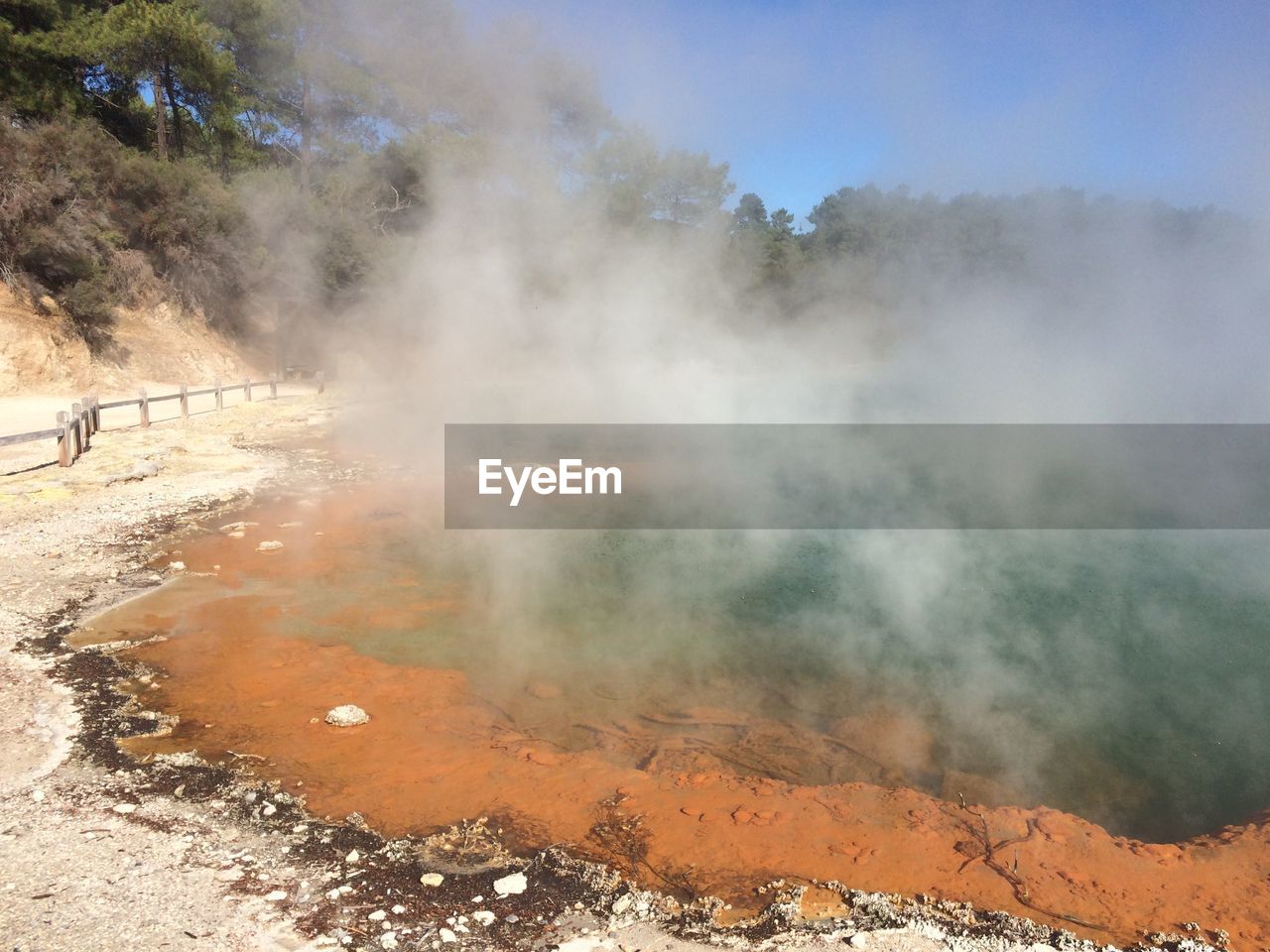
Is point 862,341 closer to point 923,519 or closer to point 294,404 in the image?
point 923,519

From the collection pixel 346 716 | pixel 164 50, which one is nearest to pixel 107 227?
pixel 164 50

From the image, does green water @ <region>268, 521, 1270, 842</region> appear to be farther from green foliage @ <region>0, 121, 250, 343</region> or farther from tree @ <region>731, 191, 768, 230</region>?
tree @ <region>731, 191, 768, 230</region>

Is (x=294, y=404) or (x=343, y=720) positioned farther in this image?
(x=294, y=404)

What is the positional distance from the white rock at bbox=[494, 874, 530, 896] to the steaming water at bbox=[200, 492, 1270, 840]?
1.04 m

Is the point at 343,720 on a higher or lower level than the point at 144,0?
lower

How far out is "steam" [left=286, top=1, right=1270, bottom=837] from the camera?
13.9 feet

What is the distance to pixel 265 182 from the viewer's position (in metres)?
16.8

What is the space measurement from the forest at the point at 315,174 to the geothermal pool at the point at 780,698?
4.95 meters

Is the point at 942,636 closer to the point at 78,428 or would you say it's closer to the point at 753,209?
the point at 78,428

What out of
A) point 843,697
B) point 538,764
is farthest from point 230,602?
Answer: point 843,697

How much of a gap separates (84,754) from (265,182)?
A: 16385 millimetres

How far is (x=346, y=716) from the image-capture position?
3738 millimetres

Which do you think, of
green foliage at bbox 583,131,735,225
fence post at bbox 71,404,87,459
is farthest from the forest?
fence post at bbox 71,404,87,459

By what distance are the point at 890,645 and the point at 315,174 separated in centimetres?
1797
